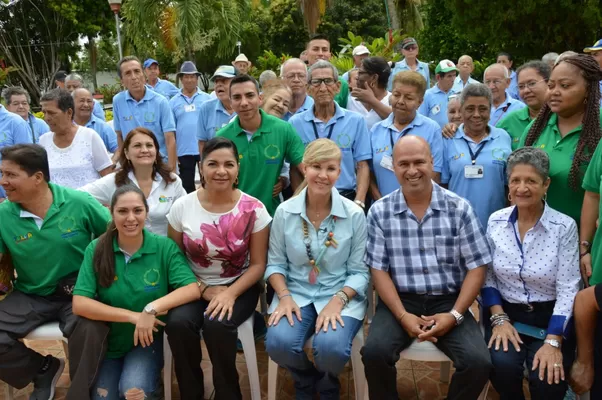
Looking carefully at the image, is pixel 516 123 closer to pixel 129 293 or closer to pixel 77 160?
pixel 129 293

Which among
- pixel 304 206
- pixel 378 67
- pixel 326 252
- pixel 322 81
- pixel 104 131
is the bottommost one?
pixel 326 252

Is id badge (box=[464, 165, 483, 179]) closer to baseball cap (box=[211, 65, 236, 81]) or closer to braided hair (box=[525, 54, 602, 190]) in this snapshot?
braided hair (box=[525, 54, 602, 190])

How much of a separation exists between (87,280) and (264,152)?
1.54m

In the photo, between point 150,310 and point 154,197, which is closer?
point 150,310

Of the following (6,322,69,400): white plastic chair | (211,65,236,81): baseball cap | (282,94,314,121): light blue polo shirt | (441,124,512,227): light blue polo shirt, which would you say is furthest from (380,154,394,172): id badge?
(6,322,69,400): white plastic chair

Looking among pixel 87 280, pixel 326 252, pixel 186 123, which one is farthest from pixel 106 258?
pixel 186 123

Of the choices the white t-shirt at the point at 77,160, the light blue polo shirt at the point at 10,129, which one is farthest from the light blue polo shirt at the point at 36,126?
the white t-shirt at the point at 77,160

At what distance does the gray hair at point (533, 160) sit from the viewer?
2.89 m

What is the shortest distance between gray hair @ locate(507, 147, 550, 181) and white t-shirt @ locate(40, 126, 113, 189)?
3.38 metres

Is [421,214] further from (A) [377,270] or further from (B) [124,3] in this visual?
(B) [124,3]

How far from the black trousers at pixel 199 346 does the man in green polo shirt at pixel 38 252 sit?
0.43m

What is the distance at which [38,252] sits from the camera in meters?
3.26

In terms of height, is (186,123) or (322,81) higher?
(322,81)

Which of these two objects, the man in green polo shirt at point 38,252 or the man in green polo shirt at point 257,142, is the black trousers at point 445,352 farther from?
the man in green polo shirt at point 38,252
